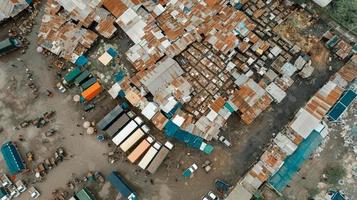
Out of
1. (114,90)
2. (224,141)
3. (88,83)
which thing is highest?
(88,83)

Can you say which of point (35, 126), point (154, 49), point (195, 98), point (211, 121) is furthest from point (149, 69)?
point (35, 126)

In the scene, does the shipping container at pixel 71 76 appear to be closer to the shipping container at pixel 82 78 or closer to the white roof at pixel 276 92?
the shipping container at pixel 82 78

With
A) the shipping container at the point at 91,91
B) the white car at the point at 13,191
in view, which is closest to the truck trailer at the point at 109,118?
the shipping container at the point at 91,91

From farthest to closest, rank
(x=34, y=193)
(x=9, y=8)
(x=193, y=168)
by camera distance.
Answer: (x=9, y=8)
(x=193, y=168)
(x=34, y=193)

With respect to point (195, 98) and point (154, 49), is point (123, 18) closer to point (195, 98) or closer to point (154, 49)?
point (154, 49)

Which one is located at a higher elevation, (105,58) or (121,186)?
(105,58)

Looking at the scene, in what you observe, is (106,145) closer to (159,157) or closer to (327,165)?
(159,157)

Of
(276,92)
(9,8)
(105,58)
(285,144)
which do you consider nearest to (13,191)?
(105,58)
